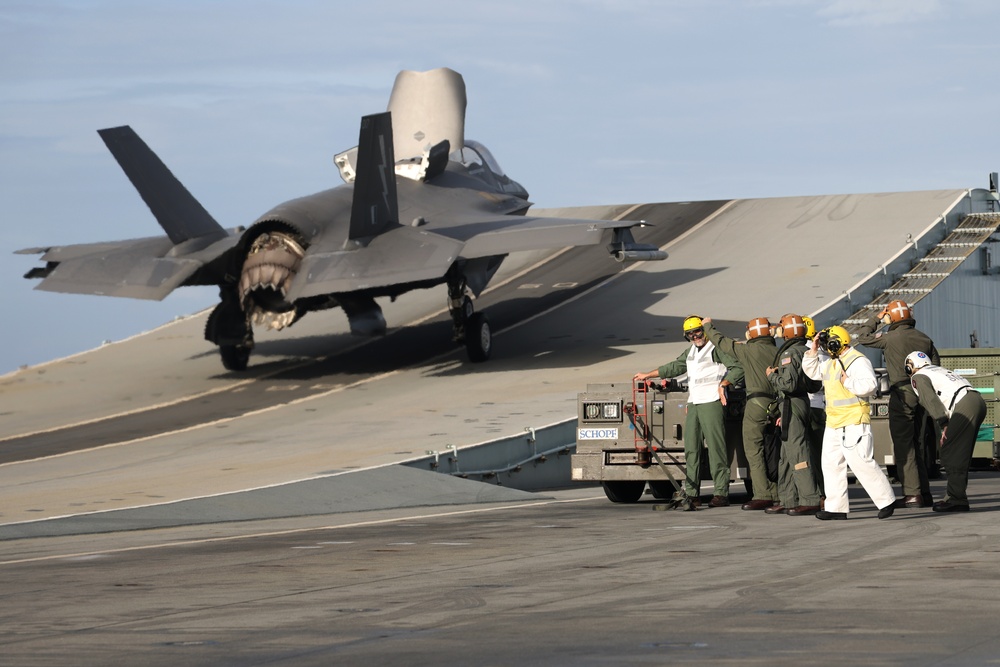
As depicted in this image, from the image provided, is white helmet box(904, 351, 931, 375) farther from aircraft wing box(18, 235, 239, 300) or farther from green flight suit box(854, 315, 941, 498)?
aircraft wing box(18, 235, 239, 300)

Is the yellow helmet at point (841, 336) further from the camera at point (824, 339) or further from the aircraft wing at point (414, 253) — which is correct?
the aircraft wing at point (414, 253)

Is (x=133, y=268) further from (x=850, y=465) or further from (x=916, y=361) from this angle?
(x=850, y=465)

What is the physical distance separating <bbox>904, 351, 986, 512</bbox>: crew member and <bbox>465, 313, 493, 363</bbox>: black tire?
16.2 meters

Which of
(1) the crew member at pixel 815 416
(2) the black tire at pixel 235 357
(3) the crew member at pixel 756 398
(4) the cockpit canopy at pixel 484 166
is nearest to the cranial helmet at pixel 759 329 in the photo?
(3) the crew member at pixel 756 398

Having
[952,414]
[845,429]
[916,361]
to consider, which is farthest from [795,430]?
[952,414]

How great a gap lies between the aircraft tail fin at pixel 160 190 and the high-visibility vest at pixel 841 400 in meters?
19.4

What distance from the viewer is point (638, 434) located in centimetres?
1656

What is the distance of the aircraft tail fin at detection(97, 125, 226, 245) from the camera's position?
3006 cm

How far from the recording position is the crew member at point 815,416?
14828mm

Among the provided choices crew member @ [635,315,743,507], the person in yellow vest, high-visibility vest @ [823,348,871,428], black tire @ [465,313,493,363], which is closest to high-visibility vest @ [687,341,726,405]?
crew member @ [635,315,743,507]

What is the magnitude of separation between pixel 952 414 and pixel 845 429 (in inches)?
53.9

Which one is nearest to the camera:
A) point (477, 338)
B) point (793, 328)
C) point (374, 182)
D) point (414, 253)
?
point (793, 328)

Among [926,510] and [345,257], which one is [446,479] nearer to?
[926,510]

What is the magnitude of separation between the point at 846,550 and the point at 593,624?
4086 mm
